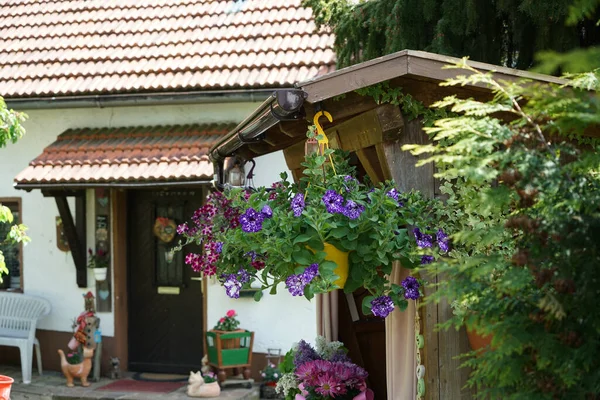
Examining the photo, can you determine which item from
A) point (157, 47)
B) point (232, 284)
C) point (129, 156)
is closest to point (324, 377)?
point (232, 284)

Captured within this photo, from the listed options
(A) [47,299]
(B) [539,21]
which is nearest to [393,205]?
(B) [539,21]

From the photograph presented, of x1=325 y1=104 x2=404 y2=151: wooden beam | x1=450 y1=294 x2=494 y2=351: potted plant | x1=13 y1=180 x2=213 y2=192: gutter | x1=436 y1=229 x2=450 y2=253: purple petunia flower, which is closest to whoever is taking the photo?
x1=450 y1=294 x2=494 y2=351: potted plant

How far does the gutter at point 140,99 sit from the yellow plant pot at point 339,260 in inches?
215

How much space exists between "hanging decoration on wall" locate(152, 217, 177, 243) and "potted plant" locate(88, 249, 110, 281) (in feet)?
2.14

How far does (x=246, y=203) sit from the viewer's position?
4.20 m

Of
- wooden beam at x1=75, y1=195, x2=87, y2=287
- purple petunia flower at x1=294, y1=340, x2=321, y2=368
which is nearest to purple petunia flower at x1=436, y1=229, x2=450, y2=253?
purple petunia flower at x1=294, y1=340, x2=321, y2=368

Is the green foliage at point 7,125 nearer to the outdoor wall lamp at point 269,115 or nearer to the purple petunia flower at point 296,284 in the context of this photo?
the outdoor wall lamp at point 269,115

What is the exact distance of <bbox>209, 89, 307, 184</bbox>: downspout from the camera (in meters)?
4.08

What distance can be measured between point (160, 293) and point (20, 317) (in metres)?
1.64

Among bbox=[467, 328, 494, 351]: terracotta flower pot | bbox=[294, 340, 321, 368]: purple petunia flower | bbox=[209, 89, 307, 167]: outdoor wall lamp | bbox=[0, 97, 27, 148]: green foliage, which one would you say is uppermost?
bbox=[0, 97, 27, 148]: green foliage

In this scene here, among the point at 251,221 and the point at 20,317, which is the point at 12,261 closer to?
the point at 20,317

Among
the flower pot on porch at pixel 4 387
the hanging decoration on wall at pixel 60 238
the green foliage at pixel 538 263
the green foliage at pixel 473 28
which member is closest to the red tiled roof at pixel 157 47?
the hanging decoration on wall at pixel 60 238

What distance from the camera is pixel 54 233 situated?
10.4m

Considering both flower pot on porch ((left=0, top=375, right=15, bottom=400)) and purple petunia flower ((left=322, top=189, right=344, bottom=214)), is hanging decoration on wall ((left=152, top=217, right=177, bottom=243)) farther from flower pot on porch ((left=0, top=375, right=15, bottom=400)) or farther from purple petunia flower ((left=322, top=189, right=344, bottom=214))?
purple petunia flower ((left=322, top=189, right=344, bottom=214))
